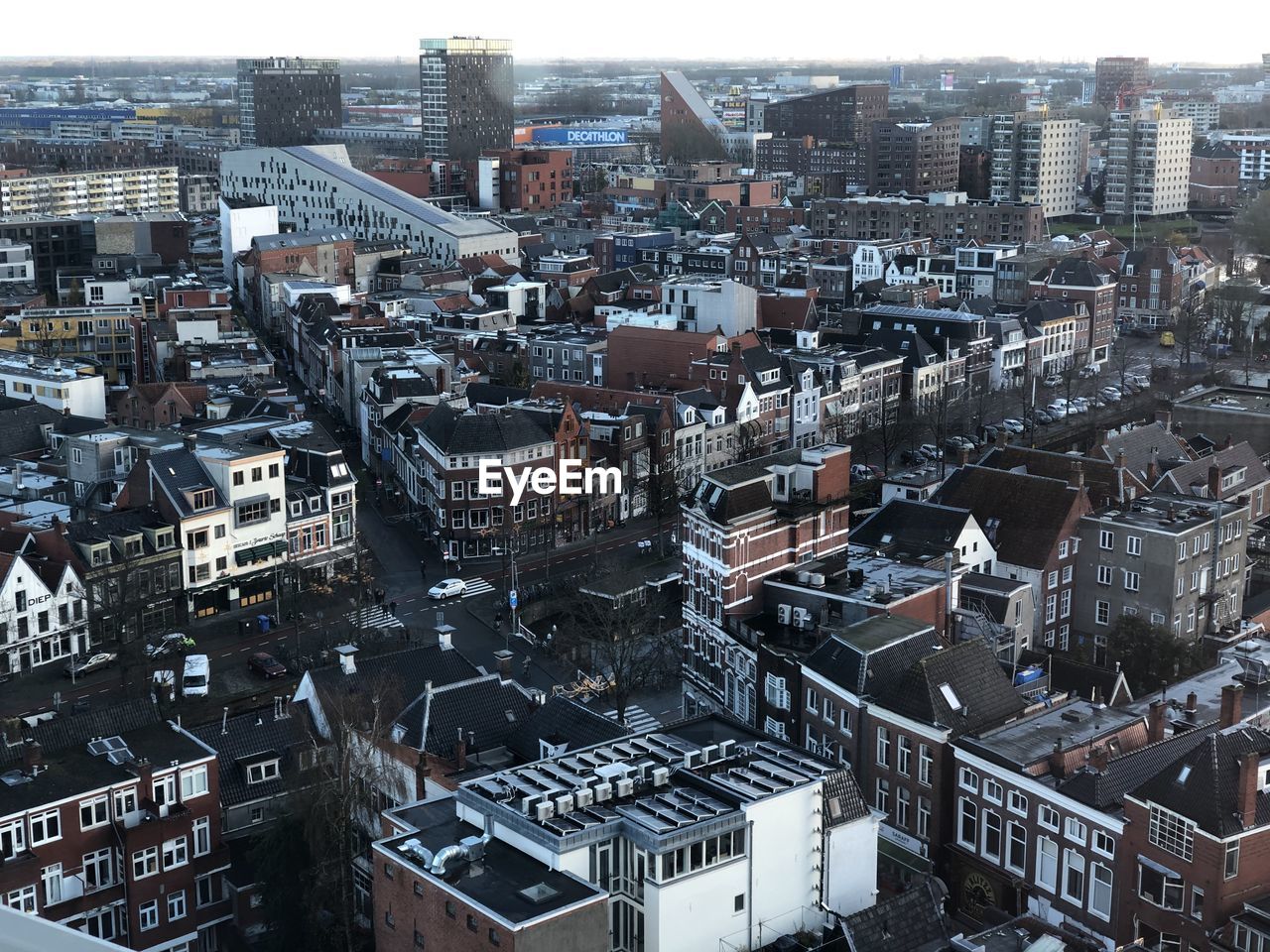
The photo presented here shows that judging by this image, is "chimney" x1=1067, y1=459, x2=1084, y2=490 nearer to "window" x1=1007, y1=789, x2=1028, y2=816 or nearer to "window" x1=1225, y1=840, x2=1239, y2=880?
"window" x1=1007, y1=789, x2=1028, y2=816

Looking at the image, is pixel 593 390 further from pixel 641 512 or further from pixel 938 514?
pixel 938 514

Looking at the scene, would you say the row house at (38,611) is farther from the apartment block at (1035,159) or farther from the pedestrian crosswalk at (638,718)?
the apartment block at (1035,159)

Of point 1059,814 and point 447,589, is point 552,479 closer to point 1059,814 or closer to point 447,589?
point 447,589

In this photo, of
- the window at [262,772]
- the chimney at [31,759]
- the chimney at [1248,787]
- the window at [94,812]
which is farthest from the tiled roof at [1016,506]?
the chimney at [31,759]

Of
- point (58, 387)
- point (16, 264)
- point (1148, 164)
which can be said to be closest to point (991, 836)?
point (58, 387)

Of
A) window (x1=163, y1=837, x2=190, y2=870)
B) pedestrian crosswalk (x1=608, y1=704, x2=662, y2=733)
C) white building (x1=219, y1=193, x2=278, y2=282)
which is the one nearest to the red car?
pedestrian crosswalk (x1=608, y1=704, x2=662, y2=733)

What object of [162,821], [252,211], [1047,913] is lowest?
[1047,913]

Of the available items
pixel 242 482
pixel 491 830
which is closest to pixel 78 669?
pixel 242 482
